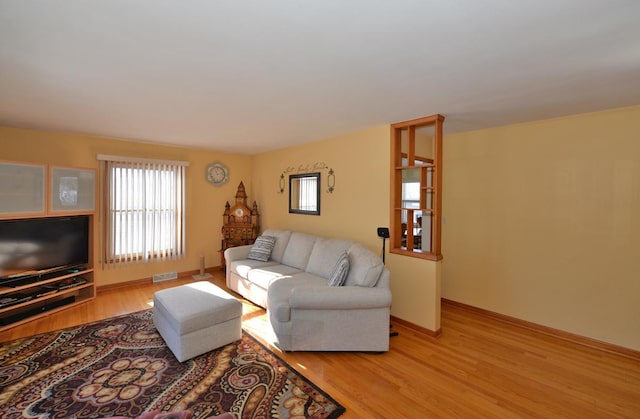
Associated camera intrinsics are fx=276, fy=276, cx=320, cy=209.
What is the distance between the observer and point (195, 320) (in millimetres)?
2436

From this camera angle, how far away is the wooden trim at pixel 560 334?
2.64m

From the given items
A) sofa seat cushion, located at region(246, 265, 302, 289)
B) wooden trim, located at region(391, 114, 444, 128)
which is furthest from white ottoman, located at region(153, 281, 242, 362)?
wooden trim, located at region(391, 114, 444, 128)

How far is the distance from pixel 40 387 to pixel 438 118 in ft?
13.5

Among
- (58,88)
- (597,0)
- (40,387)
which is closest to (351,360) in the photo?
(40,387)

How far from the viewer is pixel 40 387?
207 centimetres

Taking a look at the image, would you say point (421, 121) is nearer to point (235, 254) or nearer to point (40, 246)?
point (235, 254)

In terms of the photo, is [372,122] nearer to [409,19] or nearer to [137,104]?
[409,19]

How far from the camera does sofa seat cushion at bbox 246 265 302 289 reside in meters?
3.42

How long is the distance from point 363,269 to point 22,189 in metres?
3.85

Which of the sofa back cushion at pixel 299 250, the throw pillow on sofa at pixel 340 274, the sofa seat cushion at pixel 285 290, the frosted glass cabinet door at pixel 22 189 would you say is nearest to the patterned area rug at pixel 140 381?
the sofa seat cushion at pixel 285 290

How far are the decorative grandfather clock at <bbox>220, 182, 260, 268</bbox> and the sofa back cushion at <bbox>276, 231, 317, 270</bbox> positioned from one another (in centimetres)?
133

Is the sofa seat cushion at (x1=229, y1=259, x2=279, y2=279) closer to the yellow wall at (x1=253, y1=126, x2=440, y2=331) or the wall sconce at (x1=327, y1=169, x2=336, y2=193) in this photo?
the yellow wall at (x1=253, y1=126, x2=440, y2=331)

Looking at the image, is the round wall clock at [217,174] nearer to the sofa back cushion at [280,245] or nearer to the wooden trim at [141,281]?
the wooden trim at [141,281]

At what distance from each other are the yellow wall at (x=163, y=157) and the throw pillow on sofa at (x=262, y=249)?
4.51 ft
